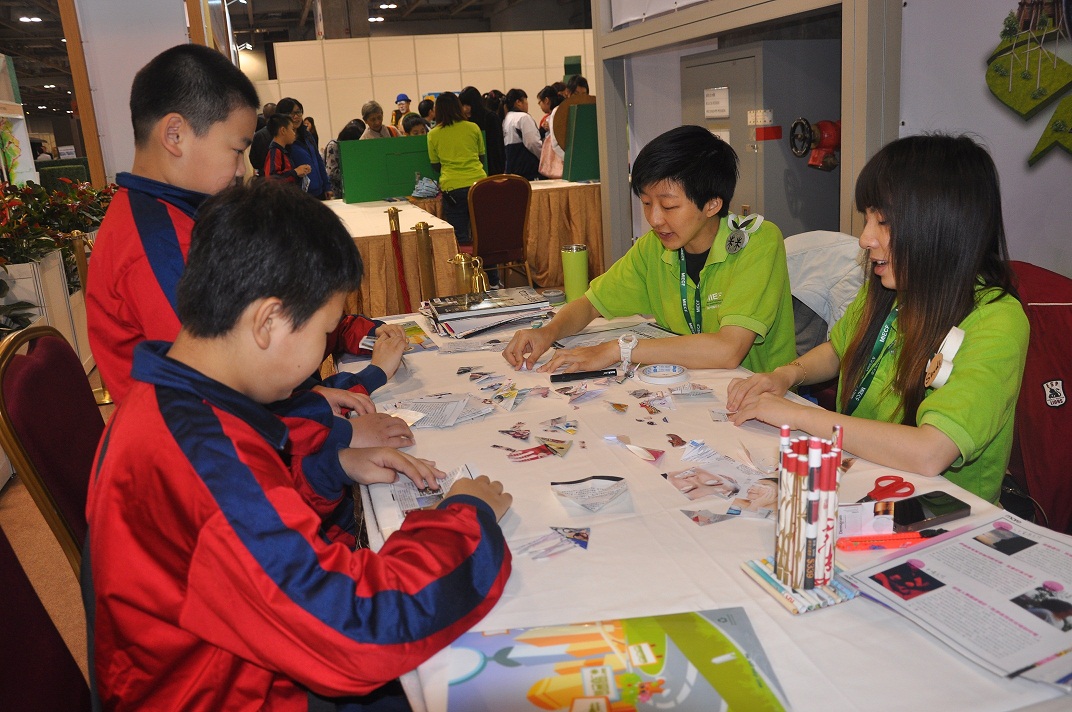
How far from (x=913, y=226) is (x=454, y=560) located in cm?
102

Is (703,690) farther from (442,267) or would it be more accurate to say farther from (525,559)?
(442,267)

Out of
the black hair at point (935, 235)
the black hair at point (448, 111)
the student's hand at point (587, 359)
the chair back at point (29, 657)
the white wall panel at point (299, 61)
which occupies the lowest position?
the chair back at point (29, 657)

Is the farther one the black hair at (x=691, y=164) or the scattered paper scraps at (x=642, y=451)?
the black hair at (x=691, y=164)

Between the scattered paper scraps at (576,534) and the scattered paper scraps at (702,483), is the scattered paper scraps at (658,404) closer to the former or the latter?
the scattered paper scraps at (702,483)

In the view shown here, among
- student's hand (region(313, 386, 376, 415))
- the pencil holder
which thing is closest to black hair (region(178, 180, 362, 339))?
student's hand (region(313, 386, 376, 415))

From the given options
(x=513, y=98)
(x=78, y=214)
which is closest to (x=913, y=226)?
(x=78, y=214)

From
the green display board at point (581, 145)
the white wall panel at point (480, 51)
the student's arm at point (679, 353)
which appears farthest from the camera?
the white wall panel at point (480, 51)

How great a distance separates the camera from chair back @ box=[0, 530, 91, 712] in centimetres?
92

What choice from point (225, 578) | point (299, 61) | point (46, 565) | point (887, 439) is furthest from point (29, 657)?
point (299, 61)

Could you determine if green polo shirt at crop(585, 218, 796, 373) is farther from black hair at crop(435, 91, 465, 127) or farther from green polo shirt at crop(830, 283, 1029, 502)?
black hair at crop(435, 91, 465, 127)

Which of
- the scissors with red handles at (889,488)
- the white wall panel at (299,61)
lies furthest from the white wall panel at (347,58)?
the scissors with red handles at (889,488)

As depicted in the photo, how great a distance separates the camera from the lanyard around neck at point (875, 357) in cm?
159

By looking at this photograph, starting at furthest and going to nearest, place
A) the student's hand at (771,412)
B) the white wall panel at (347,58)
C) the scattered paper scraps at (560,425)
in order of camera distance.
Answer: the white wall panel at (347,58), the scattered paper scraps at (560,425), the student's hand at (771,412)

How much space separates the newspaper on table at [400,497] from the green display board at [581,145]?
4554 millimetres
